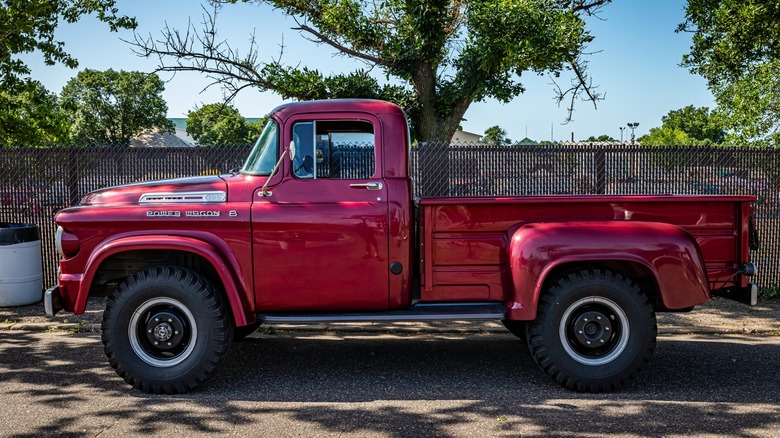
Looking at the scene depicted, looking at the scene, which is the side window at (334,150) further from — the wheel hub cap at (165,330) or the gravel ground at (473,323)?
the gravel ground at (473,323)

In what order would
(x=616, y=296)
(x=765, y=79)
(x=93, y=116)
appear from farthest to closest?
(x=93, y=116) < (x=765, y=79) < (x=616, y=296)

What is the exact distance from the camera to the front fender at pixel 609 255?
17.3 ft

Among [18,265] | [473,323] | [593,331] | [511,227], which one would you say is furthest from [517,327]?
[18,265]

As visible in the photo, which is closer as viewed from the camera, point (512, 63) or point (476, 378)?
point (476, 378)

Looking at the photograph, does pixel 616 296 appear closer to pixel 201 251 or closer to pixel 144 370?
pixel 201 251

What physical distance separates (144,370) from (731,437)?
4207mm

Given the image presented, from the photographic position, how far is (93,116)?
77.9 m

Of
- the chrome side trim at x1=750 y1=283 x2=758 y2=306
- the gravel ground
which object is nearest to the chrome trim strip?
the chrome side trim at x1=750 y1=283 x2=758 y2=306

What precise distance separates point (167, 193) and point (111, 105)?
3181 inches

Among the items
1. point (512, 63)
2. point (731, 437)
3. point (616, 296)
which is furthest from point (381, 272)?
point (512, 63)

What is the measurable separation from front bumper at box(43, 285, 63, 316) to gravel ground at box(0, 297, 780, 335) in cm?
262

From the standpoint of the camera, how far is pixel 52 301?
5402 millimetres

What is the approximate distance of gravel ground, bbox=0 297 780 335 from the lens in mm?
7758

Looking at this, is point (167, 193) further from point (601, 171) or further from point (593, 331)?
point (601, 171)
